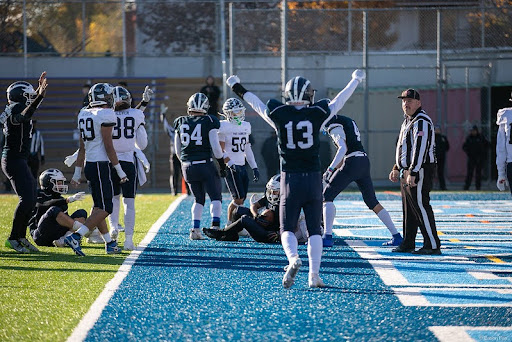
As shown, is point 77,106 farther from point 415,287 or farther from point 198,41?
point 415,287

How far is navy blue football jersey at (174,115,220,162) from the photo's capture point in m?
10.6

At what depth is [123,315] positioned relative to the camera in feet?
20.9

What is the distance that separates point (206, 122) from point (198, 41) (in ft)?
51.3

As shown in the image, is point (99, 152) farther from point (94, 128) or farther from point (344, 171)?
point (344, 171)

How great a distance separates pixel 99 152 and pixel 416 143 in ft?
10.8

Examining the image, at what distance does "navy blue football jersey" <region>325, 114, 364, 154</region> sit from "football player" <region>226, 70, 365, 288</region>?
267 cm

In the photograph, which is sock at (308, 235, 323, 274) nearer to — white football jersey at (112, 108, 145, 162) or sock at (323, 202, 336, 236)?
sock at (323, 202, 336, 236)

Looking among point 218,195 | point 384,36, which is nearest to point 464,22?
point 384,36

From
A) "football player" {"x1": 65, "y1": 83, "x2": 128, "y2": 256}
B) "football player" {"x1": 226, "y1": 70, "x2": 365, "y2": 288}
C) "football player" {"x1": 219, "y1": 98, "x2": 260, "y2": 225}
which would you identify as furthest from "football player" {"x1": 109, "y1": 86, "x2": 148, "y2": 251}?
"football player" {"x1": 226, "y1": 70, "x2": 365, "y2": 288}

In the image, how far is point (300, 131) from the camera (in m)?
7.29

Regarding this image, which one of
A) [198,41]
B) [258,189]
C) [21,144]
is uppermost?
[198,41]

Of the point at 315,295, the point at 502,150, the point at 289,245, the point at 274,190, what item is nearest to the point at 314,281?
the point at 315,295

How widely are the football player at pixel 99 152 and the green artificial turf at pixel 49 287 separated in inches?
17.7

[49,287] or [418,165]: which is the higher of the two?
[418,165]
